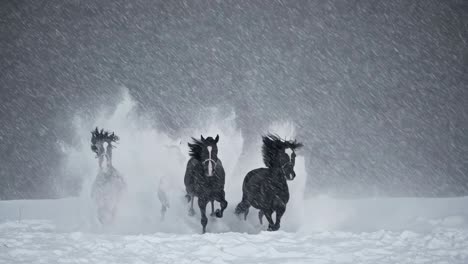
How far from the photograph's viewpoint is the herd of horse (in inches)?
364

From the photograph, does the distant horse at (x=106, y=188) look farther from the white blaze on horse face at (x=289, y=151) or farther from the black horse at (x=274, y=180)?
the white blaze on horse face at (x=289, y=151)

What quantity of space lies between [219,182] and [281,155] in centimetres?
140

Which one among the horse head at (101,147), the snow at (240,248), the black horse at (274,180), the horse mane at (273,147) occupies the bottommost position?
the snow at (240,248)

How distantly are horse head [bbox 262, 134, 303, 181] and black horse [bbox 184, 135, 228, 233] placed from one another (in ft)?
3.36

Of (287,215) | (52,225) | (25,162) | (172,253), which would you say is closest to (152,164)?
(52,225)

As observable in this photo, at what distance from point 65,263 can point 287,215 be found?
6.80 m

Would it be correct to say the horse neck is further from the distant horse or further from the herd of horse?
the distant horse

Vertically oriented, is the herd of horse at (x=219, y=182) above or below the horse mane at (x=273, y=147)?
below

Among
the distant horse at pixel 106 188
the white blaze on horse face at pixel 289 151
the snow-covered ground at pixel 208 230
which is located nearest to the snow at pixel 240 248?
the snow-covered ground at pixel 208 230

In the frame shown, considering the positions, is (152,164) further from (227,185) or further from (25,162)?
(25,162)

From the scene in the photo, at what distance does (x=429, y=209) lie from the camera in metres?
15.7

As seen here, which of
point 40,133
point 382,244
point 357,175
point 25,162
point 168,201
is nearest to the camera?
point 382,244

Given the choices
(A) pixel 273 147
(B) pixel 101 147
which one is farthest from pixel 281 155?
(B) pixel 101 147

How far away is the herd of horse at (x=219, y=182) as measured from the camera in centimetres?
925
